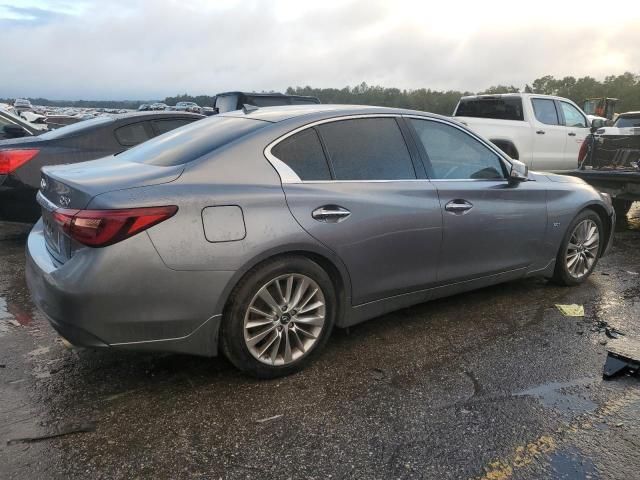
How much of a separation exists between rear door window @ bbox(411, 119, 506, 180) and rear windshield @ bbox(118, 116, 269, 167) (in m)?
1.29

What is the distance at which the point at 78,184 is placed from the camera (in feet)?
9.61

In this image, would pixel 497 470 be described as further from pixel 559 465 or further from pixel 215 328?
pixel 215 328

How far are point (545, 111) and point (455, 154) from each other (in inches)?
302

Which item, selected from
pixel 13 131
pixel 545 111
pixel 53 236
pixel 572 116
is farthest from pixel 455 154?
pixel 572 116

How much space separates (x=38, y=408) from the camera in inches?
113

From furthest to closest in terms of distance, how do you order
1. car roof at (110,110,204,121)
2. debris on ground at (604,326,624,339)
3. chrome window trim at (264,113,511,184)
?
1. car roof at (110,110,204,121)
2. debris on ground at (604,326,624,339)
3. chrome window trim at (264,113,511,184)

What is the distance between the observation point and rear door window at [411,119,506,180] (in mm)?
3941

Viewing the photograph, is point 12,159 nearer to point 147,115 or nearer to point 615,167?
point 147,115

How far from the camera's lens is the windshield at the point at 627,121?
36.5ft

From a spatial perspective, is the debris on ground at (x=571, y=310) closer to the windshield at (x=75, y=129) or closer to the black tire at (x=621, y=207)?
the black tire at (x=621, y=207)

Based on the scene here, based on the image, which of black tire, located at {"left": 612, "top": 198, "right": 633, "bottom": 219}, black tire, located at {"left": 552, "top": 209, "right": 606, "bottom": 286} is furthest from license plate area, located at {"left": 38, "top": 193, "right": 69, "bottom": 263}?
black tire, located at {"left": 612, "top": 198, "right": 633, "bottom": 219}

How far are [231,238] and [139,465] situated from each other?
1.18 m

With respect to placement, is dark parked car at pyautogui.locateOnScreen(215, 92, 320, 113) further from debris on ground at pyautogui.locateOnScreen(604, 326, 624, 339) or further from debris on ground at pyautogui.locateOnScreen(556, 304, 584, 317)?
debris on ground at pyautogui.locateOnScreen(604, 326, 624, 339)

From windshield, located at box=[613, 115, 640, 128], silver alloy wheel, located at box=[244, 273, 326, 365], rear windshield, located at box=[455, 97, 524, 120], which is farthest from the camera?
windshield, located at box=[613, 115, 640, 128]
